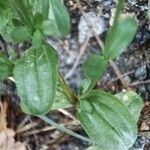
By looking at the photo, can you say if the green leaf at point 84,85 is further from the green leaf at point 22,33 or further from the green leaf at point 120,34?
the green leaf at point 120,34

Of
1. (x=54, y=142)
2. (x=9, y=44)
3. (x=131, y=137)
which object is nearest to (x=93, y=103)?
(x=131, y=137)

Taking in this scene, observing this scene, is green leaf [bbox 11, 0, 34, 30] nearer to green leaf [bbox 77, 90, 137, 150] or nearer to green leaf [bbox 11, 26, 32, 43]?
green leaf [bbox 11, 26, 32, 43]

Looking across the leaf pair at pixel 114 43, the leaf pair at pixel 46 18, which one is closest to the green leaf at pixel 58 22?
the leaf pair at pixel 46 18

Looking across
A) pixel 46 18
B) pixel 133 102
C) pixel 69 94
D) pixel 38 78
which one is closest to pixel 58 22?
pixel 46 18

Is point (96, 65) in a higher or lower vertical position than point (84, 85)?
higher

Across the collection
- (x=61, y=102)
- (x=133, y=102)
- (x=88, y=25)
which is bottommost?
(x=133, y=102)

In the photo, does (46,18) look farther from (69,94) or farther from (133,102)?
(133,102)

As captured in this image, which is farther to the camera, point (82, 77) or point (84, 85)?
point (82, 77)

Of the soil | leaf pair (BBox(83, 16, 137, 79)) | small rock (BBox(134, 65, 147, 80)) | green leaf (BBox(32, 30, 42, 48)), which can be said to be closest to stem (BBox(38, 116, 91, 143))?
the soil
